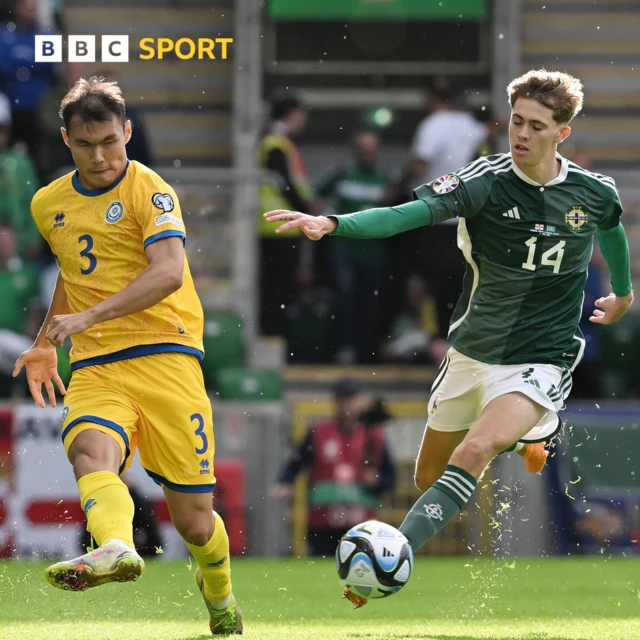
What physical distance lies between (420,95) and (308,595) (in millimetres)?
8521

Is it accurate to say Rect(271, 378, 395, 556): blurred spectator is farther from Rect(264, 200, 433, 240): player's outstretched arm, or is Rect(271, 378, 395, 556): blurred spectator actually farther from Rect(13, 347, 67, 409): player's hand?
Rect(264, 200, 433, 240): player's outstretched arm

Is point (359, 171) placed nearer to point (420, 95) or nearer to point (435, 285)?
point (435, 285)

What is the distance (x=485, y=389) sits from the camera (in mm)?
6254

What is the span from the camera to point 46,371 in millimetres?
6039

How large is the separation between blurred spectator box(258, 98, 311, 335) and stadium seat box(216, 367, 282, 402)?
40.6 inches

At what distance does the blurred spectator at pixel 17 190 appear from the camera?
11.6 m

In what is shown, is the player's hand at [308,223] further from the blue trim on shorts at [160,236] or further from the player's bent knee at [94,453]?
the player's bent knee at [94,453]

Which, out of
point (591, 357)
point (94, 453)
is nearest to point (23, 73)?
point (591, 357)

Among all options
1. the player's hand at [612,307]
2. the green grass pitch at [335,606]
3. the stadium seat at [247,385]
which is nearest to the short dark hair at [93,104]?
the green grass pitch at [335,606]

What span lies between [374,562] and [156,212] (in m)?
1.67

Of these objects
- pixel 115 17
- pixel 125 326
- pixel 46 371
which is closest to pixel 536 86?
pixel 125 326

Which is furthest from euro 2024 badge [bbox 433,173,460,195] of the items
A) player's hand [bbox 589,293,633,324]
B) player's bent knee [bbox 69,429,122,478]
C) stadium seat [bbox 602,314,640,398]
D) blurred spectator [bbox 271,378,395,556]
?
stadium seat [bbox 602,314,640,398]

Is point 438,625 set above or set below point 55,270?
below

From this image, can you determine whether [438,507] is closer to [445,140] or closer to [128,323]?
[128,323]
